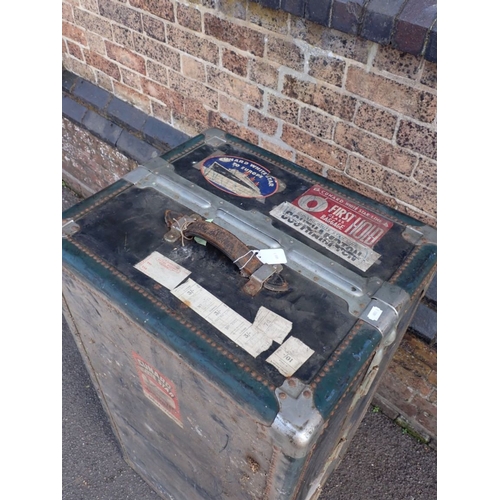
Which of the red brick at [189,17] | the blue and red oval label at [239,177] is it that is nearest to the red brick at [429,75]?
the blue and red oval label at [239,177]

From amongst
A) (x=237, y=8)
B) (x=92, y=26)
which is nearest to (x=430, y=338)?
(x=237, y=8)

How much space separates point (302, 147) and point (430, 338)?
3.53ft

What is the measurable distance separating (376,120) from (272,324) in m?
1.00

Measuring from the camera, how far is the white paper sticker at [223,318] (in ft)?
3.90

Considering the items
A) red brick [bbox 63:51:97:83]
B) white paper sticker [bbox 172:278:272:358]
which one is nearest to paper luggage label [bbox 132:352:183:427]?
white paper sticker [bbox 172:278:272:358]

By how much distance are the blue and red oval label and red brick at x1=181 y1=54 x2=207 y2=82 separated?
766 mm

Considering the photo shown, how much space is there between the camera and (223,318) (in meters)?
1.24

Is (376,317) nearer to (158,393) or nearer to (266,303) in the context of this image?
(266,303)

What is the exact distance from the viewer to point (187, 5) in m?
2.12

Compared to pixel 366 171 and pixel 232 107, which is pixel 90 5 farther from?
pixel 366 171

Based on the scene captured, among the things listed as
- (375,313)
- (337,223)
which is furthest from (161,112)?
(375,313)

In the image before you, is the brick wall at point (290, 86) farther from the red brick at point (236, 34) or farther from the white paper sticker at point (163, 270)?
the white paper sticker at point (163, 270)

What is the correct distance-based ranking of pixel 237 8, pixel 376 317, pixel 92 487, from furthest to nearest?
1. pixel 92 487
2. pixel 237 8
3. pixel 376 317

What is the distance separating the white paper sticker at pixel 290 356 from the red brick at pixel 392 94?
1.00 m
